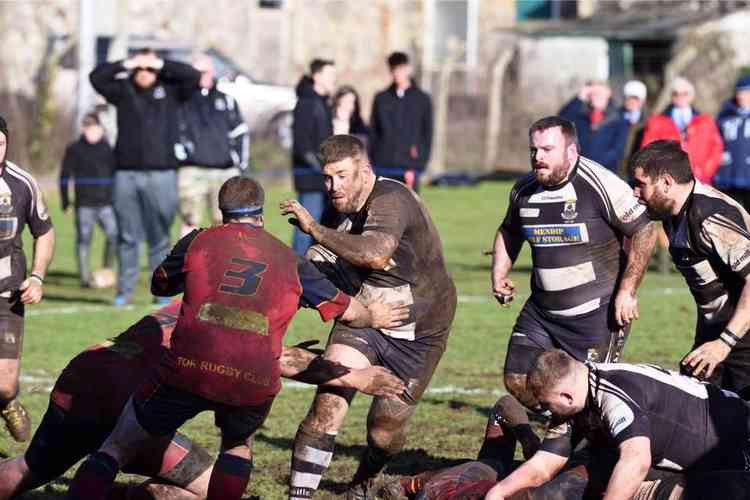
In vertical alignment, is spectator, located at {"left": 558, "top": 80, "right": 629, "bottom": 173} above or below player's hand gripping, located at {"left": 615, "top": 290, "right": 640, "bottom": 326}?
above

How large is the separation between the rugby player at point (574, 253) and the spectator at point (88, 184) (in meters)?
9.05

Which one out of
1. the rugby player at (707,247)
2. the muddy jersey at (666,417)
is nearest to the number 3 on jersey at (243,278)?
the muddy jersey at (666,417)

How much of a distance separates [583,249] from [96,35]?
18.4 m

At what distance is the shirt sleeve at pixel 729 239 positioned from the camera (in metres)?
7.21

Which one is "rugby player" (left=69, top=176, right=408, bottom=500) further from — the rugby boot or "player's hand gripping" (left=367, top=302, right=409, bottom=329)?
the rugby boot

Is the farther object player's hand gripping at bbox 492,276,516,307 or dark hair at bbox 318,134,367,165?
player's hand gripping at bbox 492,276,516,307

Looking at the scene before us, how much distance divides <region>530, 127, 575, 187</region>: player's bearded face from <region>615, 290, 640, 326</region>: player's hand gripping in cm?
72

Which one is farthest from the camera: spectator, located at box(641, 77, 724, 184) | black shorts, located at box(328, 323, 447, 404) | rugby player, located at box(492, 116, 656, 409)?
spectator, located at box(641, 77, 724, 184)

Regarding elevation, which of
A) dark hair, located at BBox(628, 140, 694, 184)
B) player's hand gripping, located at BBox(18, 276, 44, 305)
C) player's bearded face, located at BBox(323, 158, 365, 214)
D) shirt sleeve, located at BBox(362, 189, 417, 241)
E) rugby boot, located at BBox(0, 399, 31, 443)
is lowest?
rugby boot, located at BBox(0, 399, 31, 443)

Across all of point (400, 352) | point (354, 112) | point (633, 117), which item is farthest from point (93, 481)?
point (633, 117)

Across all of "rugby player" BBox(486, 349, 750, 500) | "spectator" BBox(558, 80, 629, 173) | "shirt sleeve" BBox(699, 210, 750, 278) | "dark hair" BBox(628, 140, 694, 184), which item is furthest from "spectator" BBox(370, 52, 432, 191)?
"rugby player" BBox(486, 349, 750, 500)

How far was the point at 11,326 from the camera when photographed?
8.61 metres

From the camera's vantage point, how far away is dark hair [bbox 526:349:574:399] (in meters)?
6.40

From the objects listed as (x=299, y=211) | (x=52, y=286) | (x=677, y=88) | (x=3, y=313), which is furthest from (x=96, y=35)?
(x=299, y=211)
